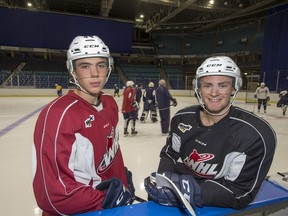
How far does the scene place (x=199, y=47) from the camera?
25.7 m

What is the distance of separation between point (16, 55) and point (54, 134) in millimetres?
25195

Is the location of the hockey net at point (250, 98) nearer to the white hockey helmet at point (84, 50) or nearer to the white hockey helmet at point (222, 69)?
the white hockey helmet at point (222, 69)

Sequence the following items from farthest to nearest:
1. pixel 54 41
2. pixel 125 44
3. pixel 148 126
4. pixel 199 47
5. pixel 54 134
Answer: pixel 199 47 < pixel 125 44 < pixel 54 41 < pixel 148 126 < pixel 54 134

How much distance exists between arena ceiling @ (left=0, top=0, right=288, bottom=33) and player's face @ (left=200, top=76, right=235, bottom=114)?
14.5 metres

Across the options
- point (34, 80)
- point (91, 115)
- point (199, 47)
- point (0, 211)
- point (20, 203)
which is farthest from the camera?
point (199, 47)

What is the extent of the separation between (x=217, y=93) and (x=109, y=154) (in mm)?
779

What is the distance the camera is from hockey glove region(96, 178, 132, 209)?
1.11 m

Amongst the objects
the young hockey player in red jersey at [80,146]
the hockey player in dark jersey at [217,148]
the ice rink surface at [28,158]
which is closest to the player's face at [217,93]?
the hockey player in dark jersey at [217,148]

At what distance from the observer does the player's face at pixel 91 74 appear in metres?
1.36

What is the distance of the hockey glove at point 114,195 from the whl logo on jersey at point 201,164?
47cm

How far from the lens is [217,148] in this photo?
50.9 inches

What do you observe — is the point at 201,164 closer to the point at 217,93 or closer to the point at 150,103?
the point at 217,93

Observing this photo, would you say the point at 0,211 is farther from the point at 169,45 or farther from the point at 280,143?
the point at 169,45

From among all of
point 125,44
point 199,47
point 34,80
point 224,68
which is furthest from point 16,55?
point 224,68
